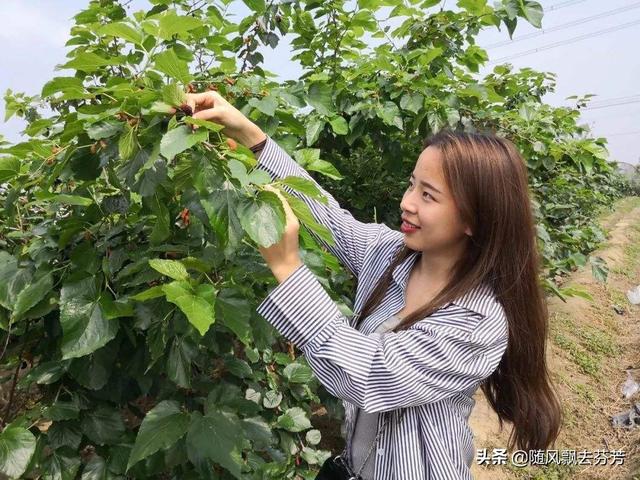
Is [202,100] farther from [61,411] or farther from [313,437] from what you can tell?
[313,437]

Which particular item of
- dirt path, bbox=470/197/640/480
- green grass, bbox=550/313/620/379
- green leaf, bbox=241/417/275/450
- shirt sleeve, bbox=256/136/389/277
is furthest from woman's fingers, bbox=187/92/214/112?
green grass, bbox=550/313/620/379

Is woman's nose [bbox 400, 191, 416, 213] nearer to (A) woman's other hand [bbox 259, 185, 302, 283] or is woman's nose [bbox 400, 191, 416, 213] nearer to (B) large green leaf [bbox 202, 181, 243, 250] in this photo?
(A) woman's other hand [bbox 259, 185, 302, 283]

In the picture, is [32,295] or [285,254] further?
[32,295]

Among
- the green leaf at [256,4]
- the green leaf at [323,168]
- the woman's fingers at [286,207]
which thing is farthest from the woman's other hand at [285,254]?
the green leaf at [256,4]

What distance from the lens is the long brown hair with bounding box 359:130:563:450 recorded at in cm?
114

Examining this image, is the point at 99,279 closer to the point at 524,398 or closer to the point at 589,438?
the point at 524,398

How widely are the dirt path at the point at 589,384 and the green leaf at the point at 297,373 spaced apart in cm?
150

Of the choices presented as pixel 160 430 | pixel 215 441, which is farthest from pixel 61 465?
pixel 215 441

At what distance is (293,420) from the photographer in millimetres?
1815

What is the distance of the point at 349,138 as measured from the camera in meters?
2.28

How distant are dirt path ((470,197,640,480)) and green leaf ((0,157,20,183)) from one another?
2.58 metres

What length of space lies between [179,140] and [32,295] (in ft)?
2.01

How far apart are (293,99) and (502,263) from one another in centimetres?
86

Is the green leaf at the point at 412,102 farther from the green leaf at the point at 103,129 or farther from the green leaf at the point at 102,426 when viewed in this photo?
the green leaf at the point at 102,426
